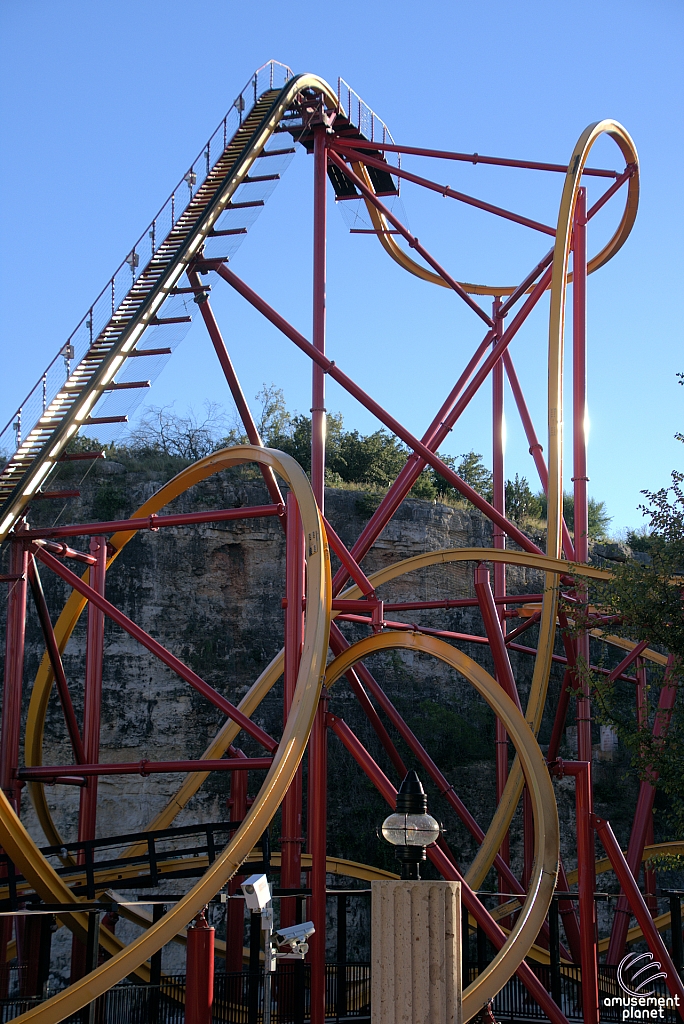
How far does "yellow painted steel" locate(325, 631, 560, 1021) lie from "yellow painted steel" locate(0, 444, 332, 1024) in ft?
4.19

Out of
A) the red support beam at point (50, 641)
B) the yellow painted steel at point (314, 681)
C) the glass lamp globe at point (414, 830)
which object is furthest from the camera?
the red support beam at point (50, 641)

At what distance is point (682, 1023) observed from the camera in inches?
Answer: 390

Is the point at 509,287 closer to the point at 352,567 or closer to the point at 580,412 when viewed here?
the point at 580,412

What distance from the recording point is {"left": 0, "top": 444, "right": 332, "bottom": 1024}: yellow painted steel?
302 inches

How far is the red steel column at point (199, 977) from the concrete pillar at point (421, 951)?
2889 millimetres

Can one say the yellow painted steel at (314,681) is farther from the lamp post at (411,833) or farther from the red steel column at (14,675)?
the lamp post at (411,833)

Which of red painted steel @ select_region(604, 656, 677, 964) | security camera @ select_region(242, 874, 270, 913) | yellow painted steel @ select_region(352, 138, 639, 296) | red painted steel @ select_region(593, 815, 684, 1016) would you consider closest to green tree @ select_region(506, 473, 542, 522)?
yellow painted steel @ select_region(352, 138, 639, 296)

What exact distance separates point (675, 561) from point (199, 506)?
42.0 ft

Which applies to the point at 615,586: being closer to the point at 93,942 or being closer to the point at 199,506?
the point at 93,942

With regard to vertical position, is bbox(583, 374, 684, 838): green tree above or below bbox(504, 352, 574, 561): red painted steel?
below

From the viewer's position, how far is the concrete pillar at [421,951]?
15.6ft

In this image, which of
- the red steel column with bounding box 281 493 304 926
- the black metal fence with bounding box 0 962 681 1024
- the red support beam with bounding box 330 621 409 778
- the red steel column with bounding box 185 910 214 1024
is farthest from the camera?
the red support beam with bounding box 330 621 409 778

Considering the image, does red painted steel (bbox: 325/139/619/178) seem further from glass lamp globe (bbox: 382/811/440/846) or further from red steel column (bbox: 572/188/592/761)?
glass lamp globe (bbox: 382/811/440/846)

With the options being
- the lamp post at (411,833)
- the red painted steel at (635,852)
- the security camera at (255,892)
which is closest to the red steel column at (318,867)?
the security camera at (255,892)
